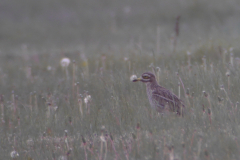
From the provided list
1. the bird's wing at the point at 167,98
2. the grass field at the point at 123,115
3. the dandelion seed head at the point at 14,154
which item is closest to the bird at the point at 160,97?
the bird's wing at the point at 167,98

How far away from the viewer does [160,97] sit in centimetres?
636

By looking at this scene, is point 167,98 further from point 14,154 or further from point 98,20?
point 98,20

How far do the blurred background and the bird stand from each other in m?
12.8

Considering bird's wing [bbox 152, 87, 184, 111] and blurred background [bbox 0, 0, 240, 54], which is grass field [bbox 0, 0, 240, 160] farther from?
blurred background [bbox 0, 0, 240, 54]

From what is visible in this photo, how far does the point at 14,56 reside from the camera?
20297 millimetres

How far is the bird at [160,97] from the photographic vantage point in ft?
19.6

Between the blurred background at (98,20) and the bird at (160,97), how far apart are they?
1276cm

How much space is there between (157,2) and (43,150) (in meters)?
22.8

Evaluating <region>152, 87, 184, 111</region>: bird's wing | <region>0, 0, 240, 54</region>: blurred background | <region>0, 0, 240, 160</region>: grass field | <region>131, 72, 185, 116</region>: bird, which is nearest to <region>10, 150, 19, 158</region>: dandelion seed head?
<region>0, 0, 240, 160</region>: grass field

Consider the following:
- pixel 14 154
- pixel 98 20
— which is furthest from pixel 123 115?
pixel 98 20

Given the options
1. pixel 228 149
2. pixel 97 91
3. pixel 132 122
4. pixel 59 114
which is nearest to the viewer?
pixel 228 149

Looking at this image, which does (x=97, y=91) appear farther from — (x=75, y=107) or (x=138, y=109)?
(x=138, y=109)

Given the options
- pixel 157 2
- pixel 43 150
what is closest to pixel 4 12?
pixel 157 2

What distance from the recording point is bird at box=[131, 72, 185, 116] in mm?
5984
